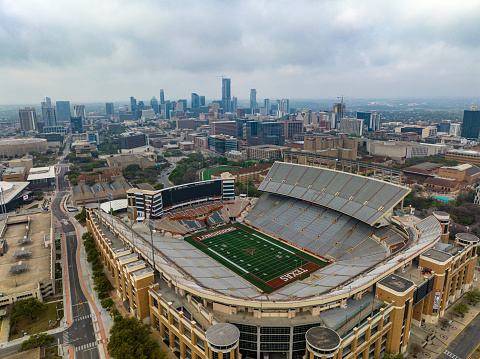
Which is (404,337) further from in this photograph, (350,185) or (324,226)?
(350,185)

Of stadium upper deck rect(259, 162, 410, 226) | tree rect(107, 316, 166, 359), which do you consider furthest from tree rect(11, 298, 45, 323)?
stadium upper deck rect(259, 162, 410, 226)

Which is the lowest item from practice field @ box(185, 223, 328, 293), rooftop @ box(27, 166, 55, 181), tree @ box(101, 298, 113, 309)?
practice field @ box(185, 223, 328, 293)

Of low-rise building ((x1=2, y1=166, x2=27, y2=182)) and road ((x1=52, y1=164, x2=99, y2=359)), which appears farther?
low-rise building ((x1=2, y1=166, x2=27, y2=182))

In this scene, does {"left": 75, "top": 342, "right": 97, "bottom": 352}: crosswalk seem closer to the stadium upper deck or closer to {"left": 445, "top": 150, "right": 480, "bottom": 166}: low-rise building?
the stadium upper deck

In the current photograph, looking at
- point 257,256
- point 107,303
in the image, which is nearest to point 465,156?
point 257,256

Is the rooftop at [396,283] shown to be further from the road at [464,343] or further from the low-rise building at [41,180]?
the low-rise building at [41,180]

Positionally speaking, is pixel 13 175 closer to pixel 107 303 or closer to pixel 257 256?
Answer: pixel 107 303

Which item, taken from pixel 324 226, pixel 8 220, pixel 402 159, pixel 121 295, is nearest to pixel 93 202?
pixel 8 220

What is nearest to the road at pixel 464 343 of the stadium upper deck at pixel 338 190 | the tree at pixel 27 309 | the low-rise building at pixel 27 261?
the stadium upper deck at pixel 338 190
